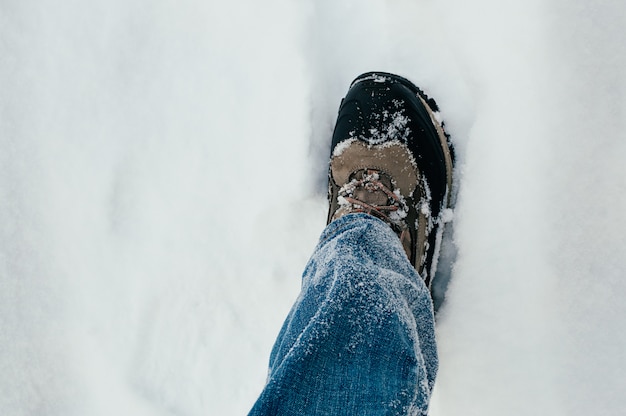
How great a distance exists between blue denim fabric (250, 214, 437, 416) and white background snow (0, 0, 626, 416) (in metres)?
0.36

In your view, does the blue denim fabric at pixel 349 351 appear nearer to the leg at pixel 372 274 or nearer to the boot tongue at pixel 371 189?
the leg at pixel 372 274

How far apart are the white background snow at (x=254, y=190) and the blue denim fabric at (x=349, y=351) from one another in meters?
0.36

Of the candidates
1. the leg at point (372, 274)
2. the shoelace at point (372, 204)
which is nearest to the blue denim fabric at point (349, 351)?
the leg at point (372, 274)

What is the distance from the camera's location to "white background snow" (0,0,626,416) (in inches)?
32.6

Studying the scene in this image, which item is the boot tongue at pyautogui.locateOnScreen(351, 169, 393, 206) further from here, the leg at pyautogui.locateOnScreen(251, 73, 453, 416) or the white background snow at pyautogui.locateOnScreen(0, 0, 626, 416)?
the white background snow at pyautogui.locateOnScreen(0, 0, 626, 416)

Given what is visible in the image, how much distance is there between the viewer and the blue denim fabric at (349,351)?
0.57 meters

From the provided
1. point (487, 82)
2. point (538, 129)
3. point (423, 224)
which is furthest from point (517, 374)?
point (487, 82)

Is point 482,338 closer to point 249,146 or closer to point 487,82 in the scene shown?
point 487,82

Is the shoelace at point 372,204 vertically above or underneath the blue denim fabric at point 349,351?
above

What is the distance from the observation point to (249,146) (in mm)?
1062

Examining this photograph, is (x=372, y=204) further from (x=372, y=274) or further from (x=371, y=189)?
(x=372, y=274)

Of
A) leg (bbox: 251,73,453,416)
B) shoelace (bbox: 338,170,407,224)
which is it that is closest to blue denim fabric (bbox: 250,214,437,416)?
leg (bbox: 251,73,453,416)

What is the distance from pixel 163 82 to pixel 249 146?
0.87ft

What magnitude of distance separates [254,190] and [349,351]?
1.84 ft
